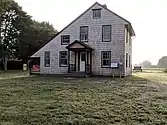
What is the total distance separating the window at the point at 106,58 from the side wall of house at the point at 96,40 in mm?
291

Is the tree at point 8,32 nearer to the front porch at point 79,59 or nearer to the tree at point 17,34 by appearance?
the tree at point 17,34

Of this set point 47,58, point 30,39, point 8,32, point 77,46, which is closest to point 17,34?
point 8,32

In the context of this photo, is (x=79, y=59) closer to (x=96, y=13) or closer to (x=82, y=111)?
(x=96, y=13)

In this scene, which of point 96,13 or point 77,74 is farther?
point 96,13

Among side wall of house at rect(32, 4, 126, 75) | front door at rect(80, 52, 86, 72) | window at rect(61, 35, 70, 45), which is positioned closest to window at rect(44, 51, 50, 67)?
side wall of house at rect(32, 4, 126, 75)

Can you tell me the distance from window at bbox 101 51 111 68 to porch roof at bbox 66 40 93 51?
133 centimetres

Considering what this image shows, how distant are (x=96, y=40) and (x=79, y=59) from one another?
8.31ft

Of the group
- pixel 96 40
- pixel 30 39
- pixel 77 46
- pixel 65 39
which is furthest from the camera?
pixel 30 39

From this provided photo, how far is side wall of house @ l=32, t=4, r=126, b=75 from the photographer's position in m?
23.1

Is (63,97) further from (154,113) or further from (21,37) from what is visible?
(21,37)

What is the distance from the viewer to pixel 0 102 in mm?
8883

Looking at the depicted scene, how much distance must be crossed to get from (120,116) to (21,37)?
36.2 m

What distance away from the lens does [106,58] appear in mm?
23609

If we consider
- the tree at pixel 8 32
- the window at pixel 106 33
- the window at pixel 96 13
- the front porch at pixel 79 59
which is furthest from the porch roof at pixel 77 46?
the tree at pixel 8 32
